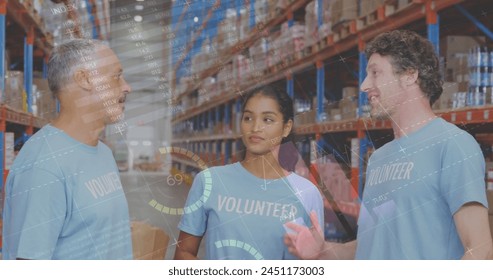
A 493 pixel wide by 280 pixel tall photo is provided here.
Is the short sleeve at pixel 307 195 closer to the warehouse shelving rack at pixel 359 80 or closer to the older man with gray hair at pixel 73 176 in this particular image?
the warehouse shelving rack at pixel 359 80

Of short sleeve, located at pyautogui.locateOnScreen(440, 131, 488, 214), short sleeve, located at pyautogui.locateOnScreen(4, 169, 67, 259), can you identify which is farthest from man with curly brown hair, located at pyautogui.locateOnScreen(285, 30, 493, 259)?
short sleeve, located at pyautogui.locateOnScreen(4, 169, 67, 259)

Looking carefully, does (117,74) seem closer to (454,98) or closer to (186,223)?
(186,223)

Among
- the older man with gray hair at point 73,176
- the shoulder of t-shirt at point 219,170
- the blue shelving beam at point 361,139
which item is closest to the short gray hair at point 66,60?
the older man with gray hair at point 73,176

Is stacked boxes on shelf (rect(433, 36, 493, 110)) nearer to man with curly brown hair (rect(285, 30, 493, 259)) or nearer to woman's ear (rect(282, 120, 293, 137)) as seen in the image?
man with curly brown hair (rect(285, 30, 493, 259))

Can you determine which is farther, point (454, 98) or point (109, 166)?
point (454, 98)

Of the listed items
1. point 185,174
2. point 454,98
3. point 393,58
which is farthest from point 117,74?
point 454,98

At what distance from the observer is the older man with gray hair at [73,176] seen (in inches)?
52.9

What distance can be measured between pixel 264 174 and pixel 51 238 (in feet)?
1.87

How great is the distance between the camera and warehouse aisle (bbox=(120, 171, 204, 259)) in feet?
5.49

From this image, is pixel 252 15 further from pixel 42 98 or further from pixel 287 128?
pixel 287 128

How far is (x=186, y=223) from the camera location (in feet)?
5.22

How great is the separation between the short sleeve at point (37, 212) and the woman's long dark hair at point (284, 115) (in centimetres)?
53

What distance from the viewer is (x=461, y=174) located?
1402 mm
